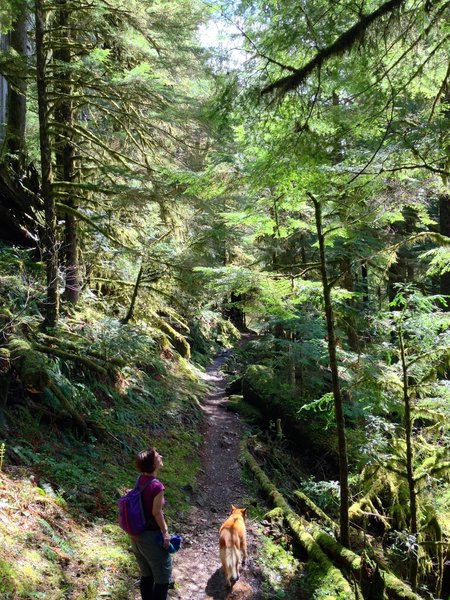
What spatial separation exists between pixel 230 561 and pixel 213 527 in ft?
5.83

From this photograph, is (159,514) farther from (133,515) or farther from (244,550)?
(244,550)

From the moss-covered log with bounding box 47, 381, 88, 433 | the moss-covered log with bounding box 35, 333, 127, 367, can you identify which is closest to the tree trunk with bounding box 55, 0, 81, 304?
the moss-covered log with bounding box 35, 333, 127, 367

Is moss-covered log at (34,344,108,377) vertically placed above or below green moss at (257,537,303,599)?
above

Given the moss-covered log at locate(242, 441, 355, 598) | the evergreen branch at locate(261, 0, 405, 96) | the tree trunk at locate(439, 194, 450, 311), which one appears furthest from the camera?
the tree trunk at locate(439, 194, 450, 311)

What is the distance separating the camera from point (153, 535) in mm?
3834

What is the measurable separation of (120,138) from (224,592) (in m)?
9.96

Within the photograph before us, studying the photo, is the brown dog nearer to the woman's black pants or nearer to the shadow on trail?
the shadow on trail

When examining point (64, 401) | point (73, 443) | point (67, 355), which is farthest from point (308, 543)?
point (67, 355)

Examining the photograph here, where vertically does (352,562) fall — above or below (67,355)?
below

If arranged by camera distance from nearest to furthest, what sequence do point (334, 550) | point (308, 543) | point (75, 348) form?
point (334, 550) < point (308, 543) < point (75, 348)

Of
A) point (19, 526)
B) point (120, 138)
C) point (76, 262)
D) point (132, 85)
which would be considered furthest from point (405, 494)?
point (120, 138)

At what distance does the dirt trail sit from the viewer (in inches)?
209

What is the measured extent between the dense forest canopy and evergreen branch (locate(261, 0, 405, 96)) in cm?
2

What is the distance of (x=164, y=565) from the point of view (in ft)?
12.8
